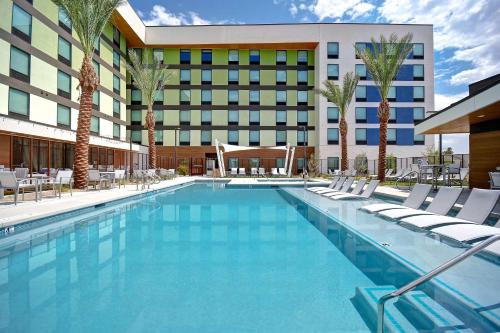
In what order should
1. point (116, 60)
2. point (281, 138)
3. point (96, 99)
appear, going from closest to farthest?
point (96, 99), point (116, 60), point (281, 138)

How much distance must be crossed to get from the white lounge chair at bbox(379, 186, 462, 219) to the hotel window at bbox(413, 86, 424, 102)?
3489 centimetres

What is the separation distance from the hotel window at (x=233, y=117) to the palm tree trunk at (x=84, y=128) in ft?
78.0

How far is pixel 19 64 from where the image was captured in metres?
20.9

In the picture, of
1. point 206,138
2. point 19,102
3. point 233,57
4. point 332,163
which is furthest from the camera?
point 233,57

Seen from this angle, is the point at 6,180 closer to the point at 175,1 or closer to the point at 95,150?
the point at 95,150

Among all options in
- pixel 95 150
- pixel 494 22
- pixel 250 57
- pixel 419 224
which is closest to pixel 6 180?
pixel 419 224

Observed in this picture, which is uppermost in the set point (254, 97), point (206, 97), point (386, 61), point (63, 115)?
point (254, 97)

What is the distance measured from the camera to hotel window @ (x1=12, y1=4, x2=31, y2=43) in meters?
20.2

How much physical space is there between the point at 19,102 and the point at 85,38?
836 cm

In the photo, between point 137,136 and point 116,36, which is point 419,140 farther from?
point 116,36

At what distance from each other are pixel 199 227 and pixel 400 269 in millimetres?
4771

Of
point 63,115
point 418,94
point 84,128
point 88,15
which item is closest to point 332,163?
point 418,94

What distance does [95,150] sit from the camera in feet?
93.7

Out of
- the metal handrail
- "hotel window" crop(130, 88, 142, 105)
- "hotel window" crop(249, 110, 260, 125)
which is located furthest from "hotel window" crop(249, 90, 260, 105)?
the metal handrail
